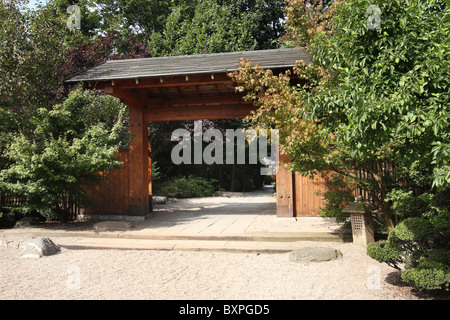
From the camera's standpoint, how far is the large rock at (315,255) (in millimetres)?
4902

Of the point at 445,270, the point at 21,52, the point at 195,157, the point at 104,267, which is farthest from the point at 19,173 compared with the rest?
the point at 195,157

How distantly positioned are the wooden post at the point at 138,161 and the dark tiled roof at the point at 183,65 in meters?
0.84

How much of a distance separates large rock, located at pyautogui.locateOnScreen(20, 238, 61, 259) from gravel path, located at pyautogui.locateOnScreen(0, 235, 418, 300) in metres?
0.16

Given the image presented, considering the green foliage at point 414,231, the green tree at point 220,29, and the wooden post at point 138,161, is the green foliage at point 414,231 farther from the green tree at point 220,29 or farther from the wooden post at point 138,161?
the green tree at point 220,29

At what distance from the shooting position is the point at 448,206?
152 inches

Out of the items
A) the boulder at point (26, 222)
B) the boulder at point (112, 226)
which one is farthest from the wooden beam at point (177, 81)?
the boulder at point (26, 222)

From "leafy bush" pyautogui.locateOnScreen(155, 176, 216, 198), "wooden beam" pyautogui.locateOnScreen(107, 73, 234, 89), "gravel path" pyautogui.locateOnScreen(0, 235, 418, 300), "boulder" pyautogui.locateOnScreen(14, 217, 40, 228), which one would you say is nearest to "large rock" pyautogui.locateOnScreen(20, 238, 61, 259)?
"gravel path" pyautogui.locateOnScreen(0, 235, 418, 300)

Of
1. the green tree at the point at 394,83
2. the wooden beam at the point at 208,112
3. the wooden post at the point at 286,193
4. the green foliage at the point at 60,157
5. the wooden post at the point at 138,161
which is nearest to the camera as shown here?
the green tree at the point at 394,83

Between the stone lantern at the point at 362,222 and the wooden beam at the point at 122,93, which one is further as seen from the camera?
the wooden beam at the point at 122,93

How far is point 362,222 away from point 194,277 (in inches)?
115

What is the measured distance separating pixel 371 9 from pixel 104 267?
4670 mm

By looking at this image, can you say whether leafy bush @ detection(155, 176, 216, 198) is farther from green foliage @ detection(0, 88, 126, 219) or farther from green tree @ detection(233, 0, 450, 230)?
green tree @ detection(233, 0, 450, 230)

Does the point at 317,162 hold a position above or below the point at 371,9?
below
